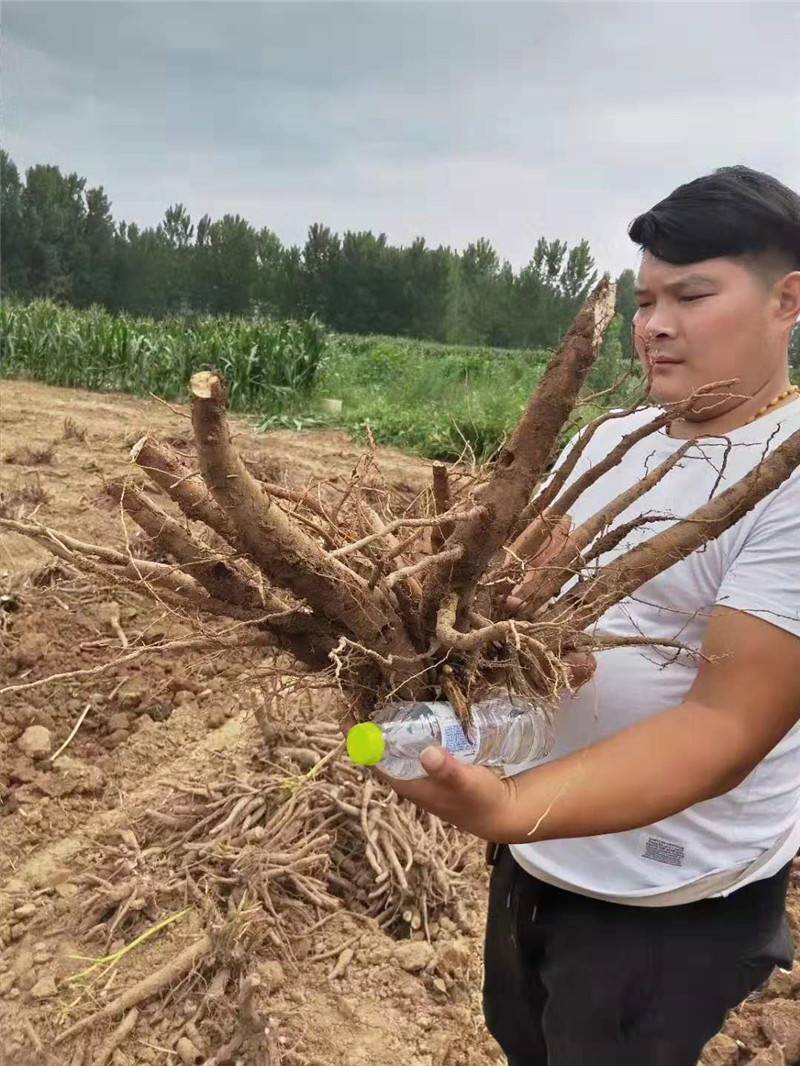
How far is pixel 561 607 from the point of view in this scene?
109 cm

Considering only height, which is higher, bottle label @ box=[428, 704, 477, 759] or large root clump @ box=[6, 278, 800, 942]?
large root clump @ box=[6, 278, 800, 942]

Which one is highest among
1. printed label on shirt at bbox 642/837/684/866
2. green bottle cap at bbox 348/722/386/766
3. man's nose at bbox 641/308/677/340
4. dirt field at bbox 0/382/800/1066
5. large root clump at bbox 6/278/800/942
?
man's nose at bbox 641/308/677/340

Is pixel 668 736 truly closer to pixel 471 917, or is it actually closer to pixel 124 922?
pixel 471 917

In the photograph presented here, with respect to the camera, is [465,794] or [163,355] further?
[163,355]

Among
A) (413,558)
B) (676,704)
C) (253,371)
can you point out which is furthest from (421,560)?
(253,371)

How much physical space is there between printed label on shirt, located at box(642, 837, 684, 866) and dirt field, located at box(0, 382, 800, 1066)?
0.60 m

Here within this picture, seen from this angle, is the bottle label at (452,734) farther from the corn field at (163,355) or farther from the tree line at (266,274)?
the tree line at (266,274)

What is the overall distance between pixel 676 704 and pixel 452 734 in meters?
0.28

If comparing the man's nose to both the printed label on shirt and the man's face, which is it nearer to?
the man's face

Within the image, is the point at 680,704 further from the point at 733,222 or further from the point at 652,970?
the point at 733,222

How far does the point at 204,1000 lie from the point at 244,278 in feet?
142

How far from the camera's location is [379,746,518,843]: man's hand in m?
0.82

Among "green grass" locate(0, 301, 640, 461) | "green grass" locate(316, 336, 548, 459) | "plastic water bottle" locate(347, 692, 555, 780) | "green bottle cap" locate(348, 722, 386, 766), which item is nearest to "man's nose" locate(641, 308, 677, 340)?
"plastic water bottle" locate(347, 692, 555, 780)

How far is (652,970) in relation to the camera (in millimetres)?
1038
